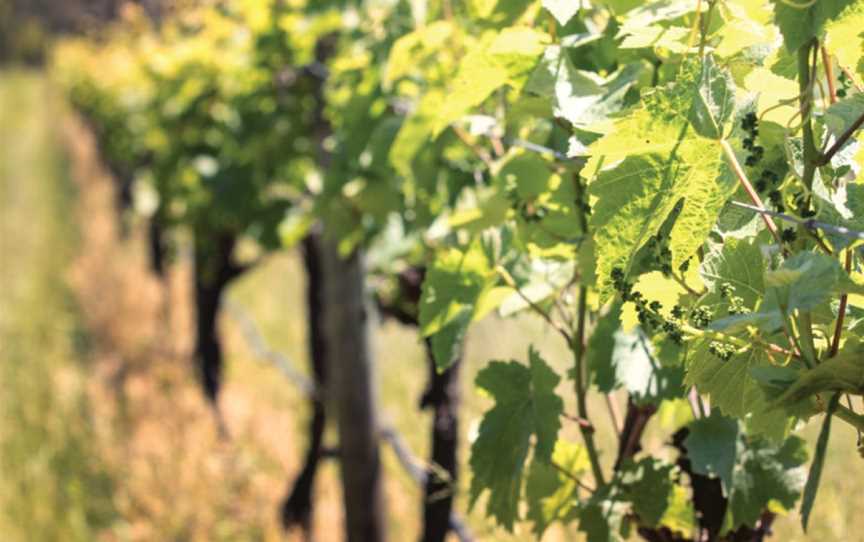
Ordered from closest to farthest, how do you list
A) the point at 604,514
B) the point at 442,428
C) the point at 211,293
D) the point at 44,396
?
the point at 604,514
the point at 442,428
the point at 211,293
the point at 44,396

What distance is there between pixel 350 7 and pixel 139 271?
25.0 feet

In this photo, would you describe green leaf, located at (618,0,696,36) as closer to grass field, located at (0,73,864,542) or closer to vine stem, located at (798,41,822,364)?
vine stem, located at (798,41,822,364)

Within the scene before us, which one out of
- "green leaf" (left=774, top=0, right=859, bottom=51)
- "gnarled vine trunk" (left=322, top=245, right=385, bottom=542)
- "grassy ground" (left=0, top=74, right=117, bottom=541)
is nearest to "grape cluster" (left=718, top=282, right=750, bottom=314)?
"green leaf" (left=774, top=0, right=859, bottom=51)

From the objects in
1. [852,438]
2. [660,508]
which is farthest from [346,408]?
[660,508]

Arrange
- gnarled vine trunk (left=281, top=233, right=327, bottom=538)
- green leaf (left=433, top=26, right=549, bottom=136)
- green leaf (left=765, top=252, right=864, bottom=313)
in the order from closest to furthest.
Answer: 1. green leaf (left=765, top=252, right=864, bottom=313)
2. green leaf (left=433, top=26, right=549, bottom=136)
3. gnarled vine trunk (left=281, top=233, right=327, bottom=538)

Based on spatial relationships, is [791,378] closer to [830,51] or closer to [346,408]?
[830,51]

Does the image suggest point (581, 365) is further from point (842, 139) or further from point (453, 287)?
point (842, 139)

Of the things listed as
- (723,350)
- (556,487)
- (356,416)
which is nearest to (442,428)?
(356,416)

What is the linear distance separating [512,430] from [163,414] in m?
5.65

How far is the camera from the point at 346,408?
3.59 m

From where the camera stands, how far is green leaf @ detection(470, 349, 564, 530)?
136 cm

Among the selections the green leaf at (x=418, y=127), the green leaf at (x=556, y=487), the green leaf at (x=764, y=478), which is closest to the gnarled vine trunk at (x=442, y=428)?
the green leaf at (x=418, y=127)

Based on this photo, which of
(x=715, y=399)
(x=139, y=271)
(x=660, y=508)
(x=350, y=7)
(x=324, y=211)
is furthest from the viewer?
(x=139, y=271)

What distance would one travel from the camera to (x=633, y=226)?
0.91 metres
